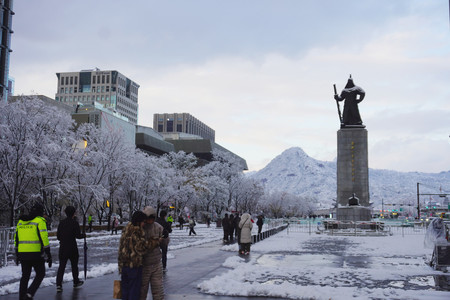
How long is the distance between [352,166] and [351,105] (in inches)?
256

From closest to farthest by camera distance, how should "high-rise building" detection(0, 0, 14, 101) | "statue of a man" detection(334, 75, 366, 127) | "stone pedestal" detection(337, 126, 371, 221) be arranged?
"stone pedestal" detection(337, 126, 371, 221) → "statue of a man" detection(334, 75, 366, 127) → "high-rise building" detection(0, 0, 14, 101)

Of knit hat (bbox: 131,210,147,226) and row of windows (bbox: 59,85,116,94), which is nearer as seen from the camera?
knit hat (bbox: 131,210,147,226)

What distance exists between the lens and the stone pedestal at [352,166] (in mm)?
46312

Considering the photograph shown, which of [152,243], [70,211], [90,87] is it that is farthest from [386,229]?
[90,87]

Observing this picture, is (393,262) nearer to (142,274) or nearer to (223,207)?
(142,274)

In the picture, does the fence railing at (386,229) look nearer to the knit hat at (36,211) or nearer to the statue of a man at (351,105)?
the statue of a man at (351,105)

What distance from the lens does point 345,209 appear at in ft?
145

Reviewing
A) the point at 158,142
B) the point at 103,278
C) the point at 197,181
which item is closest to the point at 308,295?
the point at 103,278

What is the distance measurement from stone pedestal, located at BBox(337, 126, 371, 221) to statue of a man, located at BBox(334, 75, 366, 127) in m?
1.37

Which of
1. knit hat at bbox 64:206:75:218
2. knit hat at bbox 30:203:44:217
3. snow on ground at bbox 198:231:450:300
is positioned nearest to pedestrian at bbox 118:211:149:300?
knit hat at bbox 30:203:44:217

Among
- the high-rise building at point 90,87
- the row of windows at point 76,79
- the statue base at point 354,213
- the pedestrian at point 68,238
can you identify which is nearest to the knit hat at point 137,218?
the pedestrian at point 68,238

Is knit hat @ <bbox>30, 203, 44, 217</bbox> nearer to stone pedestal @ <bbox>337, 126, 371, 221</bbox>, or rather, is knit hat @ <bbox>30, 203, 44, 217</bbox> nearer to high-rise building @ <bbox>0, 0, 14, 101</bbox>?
stone pedestal @ <bbox>337, 126, 371, 221</bbox>

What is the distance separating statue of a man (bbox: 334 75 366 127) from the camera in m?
48.5

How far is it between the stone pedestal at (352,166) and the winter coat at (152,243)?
39.7 m
